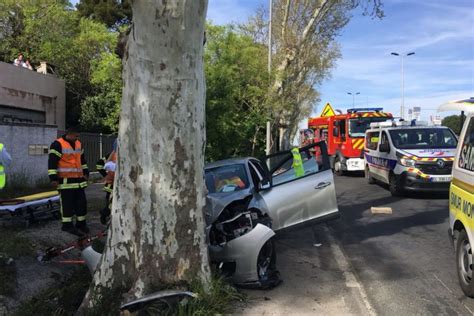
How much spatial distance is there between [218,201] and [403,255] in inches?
111

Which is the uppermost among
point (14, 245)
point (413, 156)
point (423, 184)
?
point (413, 156)

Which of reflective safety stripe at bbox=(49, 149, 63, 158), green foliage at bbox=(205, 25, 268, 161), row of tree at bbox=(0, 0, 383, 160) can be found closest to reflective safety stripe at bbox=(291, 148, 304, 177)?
reflective safety stripe at bbox=(49, 149, 63, 158)

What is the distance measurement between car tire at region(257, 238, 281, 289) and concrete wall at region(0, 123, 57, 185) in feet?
29.8

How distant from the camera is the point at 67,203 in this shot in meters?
7.62

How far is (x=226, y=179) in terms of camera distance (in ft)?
25.1

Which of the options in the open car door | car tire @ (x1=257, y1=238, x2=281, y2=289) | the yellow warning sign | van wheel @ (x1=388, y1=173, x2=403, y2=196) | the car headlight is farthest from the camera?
the yellow warning sign

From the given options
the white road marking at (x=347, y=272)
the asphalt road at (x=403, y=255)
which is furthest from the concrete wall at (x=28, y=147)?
the white road marking at (x=347, y=272)

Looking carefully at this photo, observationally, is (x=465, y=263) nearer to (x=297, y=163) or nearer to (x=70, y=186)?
(x=297, y=163)

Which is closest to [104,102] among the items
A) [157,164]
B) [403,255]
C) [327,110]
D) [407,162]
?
[327,110]

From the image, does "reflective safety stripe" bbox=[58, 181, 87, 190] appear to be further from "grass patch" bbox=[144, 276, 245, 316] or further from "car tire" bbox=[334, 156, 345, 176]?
"car tire" bbox=[334, 156, 345, 176]

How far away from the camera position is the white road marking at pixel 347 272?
5.12 meters

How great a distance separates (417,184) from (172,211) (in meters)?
9.51

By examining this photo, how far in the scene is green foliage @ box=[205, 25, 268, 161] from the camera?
15227mm

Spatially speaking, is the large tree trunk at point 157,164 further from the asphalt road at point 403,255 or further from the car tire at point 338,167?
the car tire at point 338,167
